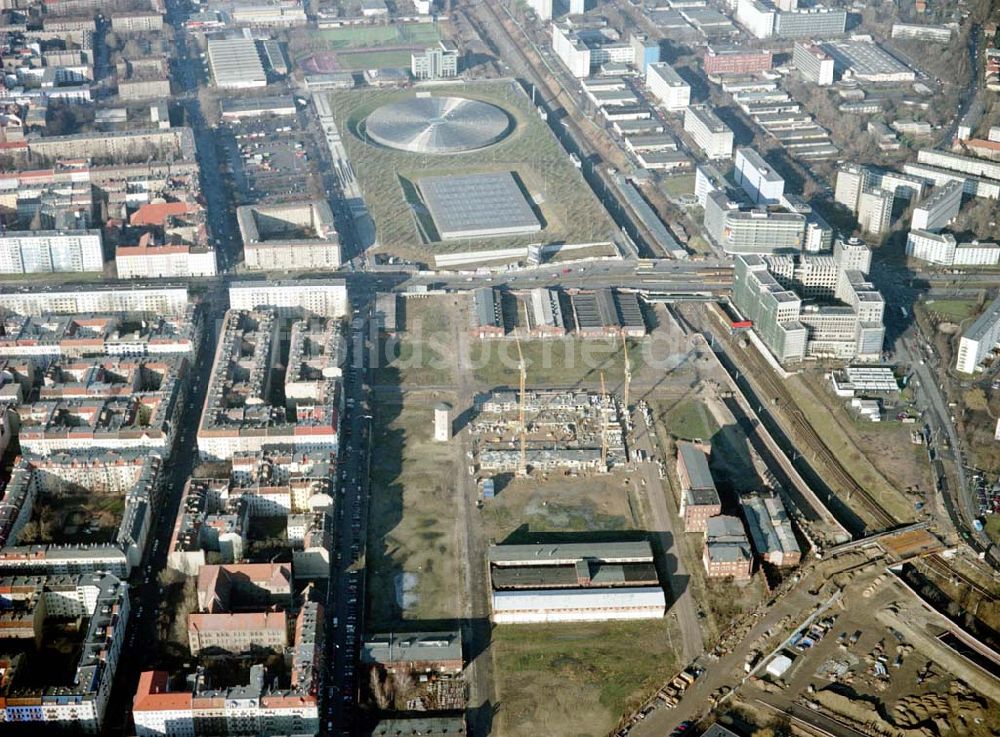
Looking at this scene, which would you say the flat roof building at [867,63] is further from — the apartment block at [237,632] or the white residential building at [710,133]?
the apartment block at [237,632]

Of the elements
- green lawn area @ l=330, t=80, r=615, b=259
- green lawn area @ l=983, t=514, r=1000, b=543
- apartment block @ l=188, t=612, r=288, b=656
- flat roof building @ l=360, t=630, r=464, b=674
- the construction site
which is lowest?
green lawn area @ l=330, t=80, r=615, b=259

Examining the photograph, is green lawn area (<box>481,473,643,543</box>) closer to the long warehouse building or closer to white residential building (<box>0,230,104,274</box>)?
the long warehouse building

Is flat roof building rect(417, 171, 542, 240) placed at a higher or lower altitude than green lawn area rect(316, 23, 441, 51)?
higher

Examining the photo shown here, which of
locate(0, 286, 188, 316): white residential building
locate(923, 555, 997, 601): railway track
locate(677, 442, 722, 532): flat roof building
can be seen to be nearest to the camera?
locate(923, 555, 997, 601): railway track

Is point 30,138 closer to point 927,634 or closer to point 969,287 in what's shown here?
point 969,287

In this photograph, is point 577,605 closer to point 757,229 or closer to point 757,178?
point 757,229

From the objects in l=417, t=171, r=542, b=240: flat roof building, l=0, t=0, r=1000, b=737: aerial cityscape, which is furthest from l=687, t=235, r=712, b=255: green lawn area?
l=417, t=171, r=542, b=240: flat roof building

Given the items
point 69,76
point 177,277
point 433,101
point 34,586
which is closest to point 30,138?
point 69,76

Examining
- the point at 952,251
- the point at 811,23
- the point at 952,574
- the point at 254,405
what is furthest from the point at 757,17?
the point at 952,574
